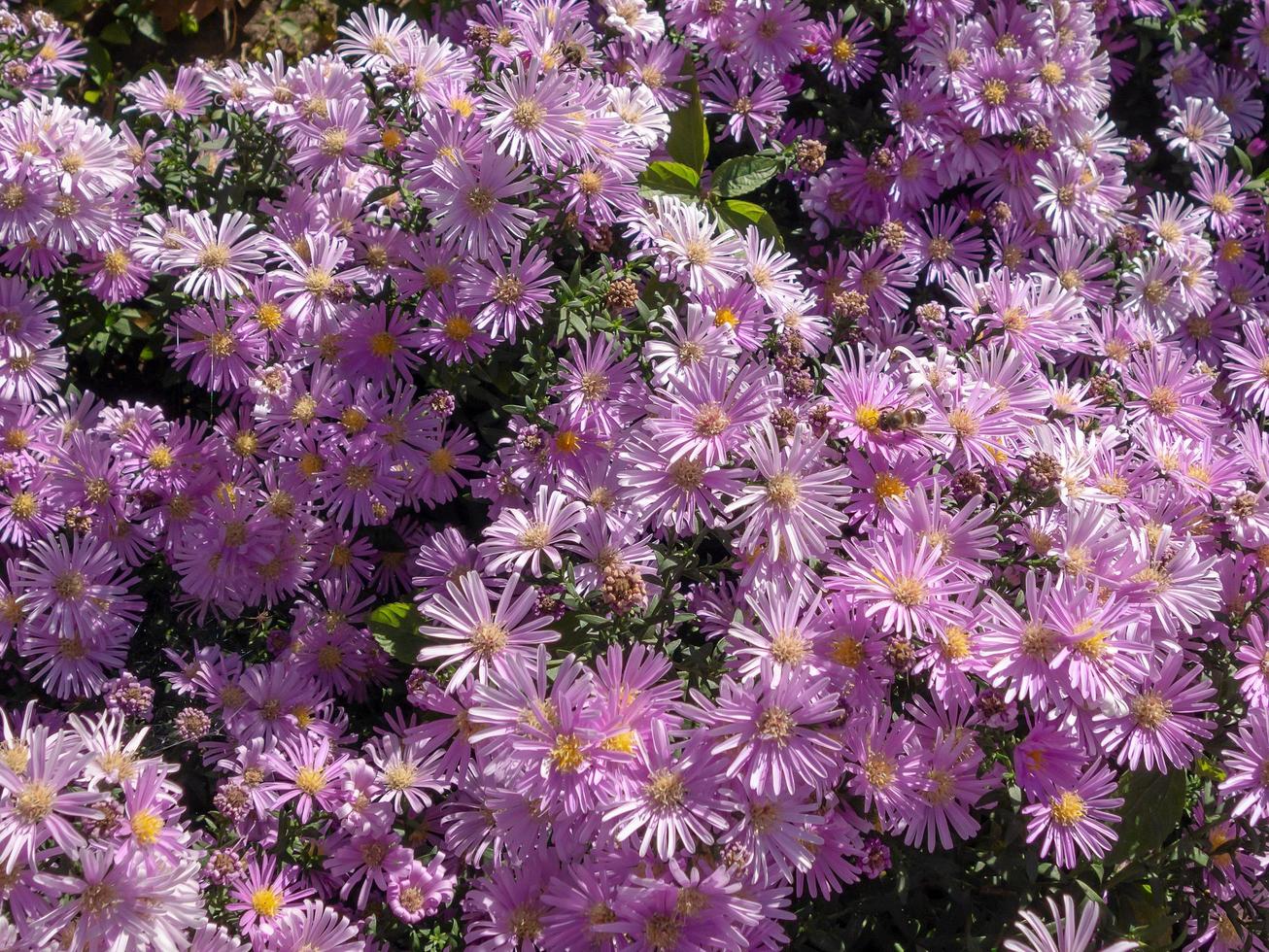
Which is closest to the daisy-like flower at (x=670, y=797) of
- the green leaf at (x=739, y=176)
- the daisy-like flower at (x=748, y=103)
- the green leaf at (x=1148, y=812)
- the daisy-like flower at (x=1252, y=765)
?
the green leaf at (x=1148, y=812)

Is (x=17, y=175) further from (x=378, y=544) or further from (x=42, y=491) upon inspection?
(x=378, y=544)

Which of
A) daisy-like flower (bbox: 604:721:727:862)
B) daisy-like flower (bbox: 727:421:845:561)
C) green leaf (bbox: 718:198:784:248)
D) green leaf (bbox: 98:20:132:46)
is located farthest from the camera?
green leaf (bbox: 98:20:132:46)

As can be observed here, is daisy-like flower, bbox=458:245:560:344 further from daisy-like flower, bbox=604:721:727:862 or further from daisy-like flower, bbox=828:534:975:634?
daisy-like flower, bbox=604:721:727:862

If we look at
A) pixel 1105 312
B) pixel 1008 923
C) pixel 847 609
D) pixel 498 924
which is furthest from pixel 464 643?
pixel 1105 312

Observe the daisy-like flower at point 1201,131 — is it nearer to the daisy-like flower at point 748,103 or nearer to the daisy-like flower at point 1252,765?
the daisy-like flower at point 748,103

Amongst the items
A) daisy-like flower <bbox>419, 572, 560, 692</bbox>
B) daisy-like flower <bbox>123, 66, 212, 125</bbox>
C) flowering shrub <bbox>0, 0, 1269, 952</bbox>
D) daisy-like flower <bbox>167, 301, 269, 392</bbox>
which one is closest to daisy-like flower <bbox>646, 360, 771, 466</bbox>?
flowering shrub <bbox>0, 0, 1269, 952</bbox>

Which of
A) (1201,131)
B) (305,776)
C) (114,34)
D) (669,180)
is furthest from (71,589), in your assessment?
(1201,131)
